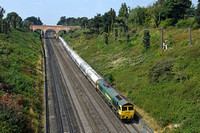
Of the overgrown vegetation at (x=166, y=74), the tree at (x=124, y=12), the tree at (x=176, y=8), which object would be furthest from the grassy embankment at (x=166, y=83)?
the tree at (x=124, y=12)

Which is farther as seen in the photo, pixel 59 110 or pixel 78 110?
pixel 78 110

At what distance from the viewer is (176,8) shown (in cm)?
5338

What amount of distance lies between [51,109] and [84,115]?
5690mm

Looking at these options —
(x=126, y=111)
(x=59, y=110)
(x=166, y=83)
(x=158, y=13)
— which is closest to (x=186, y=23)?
(x=158, y=13)

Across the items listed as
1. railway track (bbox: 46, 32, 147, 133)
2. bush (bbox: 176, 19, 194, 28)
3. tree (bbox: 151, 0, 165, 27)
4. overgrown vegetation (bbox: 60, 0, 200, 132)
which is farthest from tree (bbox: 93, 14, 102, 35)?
railway track (bbox: 46, 32, 147, 133)

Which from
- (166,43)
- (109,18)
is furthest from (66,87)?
(109,18)

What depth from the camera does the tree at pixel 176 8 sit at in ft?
171

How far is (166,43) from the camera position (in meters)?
39.9

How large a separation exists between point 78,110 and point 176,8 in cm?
4636

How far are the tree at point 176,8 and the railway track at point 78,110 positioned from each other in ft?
117

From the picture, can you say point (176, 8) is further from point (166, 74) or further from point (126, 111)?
point (126, 111)

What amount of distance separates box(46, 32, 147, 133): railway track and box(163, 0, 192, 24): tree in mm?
35686

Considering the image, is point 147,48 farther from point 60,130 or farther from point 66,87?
point 60,130

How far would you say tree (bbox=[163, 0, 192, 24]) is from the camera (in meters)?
52.2
